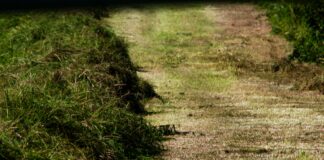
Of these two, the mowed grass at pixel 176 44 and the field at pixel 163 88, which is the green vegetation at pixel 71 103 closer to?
the field at pixel 163 88

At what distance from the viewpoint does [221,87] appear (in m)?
15.7

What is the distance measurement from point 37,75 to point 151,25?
12548 millimetres

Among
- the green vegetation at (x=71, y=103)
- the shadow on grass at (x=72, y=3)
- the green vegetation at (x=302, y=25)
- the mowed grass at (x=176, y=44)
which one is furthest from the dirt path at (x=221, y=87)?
the shadow on grass at (x=72, y=3)

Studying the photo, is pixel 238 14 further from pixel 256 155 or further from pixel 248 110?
pixel 256 155

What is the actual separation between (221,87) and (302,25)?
6.20 metres

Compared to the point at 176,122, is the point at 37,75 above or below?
above

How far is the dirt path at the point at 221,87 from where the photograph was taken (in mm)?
11172

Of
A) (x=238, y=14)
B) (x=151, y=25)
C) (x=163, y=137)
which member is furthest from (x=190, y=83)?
(x=238, y=14)

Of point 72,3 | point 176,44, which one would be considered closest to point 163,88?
point 176,44

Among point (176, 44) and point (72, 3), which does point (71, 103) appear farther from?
point (72, 3)

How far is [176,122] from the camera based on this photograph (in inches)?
496

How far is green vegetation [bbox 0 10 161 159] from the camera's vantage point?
891cm

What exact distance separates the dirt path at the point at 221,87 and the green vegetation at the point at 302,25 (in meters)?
0.36

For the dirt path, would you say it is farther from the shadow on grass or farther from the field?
the shadow on grass
